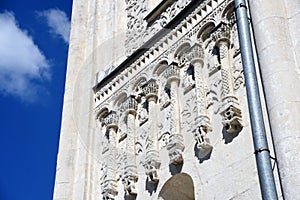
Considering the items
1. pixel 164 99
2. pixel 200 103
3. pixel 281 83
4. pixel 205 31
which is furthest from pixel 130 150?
pixel 281 83

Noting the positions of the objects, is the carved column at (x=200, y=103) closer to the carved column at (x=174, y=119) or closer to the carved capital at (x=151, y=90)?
the carved column at (x=174, y=119)

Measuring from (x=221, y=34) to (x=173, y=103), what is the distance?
1.12 meters

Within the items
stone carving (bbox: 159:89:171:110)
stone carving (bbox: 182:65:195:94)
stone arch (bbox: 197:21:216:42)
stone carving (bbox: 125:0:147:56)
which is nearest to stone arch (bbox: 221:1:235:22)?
stone arch (bbox: 197:21:216:42)

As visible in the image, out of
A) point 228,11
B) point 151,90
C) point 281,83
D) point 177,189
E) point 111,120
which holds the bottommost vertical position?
point 177,189

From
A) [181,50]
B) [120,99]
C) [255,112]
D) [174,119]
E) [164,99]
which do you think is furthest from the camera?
[120,99]

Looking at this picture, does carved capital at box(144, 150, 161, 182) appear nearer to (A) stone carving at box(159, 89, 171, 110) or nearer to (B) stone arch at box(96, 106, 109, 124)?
(A) stone carving at box(159, 89, 171, 110)

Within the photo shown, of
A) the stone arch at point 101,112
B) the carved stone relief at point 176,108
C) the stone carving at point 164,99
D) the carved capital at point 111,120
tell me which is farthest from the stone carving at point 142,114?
the stone arch at point 101,112

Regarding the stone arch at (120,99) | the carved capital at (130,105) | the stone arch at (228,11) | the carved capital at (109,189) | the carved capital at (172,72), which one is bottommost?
the carved capital at (109,189)

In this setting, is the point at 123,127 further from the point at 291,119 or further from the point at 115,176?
the point at 291,119

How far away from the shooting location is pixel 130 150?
10.3m

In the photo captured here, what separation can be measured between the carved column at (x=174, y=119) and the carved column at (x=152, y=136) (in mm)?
278

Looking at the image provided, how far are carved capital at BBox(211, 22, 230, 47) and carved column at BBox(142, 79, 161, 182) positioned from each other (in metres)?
1.24

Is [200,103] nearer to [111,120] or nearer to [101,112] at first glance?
[111,120]

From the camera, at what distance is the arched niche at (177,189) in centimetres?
917
